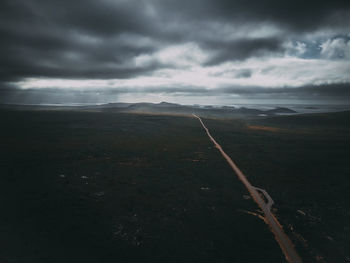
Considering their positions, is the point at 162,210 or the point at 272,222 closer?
the point at 272,222

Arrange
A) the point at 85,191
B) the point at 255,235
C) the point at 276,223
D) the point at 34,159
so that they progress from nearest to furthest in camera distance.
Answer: the point at 255,235 < the point at 276,223 < the point at 85,191 < the point at 34,159

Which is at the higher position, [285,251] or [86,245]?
[86,245]

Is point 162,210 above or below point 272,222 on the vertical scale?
above

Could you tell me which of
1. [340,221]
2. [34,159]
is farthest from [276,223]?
Answer: [34,159]

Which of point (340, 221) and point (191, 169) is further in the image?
point (191, 169)

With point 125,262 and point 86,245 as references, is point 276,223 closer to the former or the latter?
point 125,262

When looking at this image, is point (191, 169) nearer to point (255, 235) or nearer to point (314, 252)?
point (255, 235)

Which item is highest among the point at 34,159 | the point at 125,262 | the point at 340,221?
the point at 34,159

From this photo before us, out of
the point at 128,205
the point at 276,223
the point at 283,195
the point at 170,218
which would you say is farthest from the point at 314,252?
the point at 128,205

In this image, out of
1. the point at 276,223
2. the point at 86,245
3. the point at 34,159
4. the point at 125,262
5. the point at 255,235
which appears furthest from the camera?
the point at 34,159
